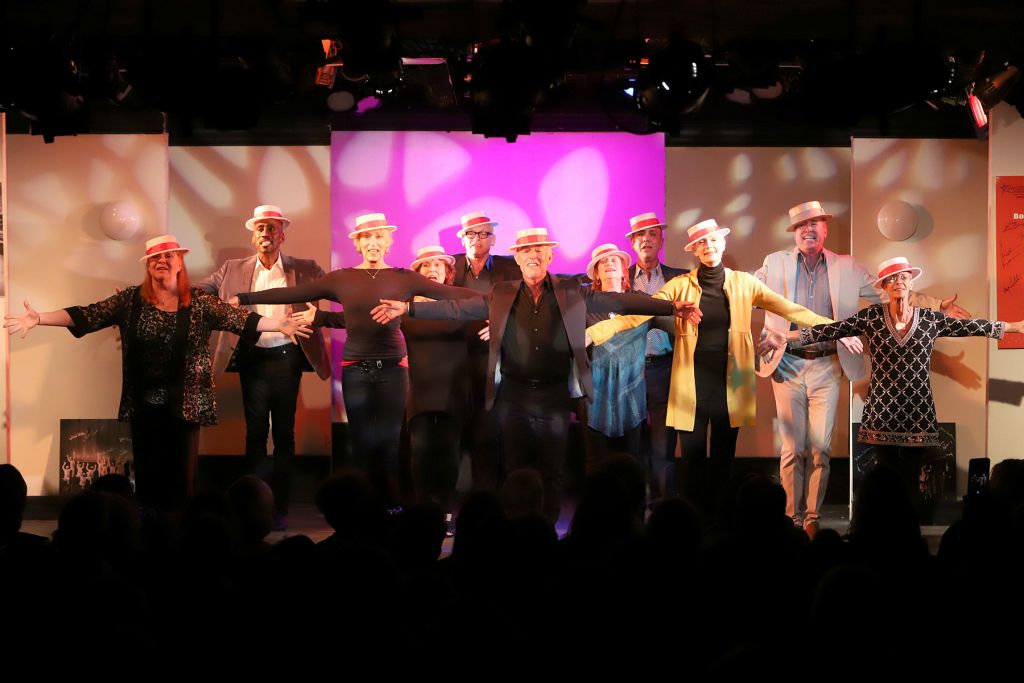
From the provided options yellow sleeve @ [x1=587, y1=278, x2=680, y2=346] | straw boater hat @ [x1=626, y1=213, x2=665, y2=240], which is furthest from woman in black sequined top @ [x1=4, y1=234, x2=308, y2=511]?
straw boater hat @ [x1=626, y1=213, x2=665, y2=240]

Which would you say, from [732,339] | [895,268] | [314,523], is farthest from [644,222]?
[314,523]

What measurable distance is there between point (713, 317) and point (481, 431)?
1528mm

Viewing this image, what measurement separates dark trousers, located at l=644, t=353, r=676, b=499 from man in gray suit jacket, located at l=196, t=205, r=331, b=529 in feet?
6.77

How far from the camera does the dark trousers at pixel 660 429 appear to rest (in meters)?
6.27

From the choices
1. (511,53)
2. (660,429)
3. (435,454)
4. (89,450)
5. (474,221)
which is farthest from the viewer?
(89,450)

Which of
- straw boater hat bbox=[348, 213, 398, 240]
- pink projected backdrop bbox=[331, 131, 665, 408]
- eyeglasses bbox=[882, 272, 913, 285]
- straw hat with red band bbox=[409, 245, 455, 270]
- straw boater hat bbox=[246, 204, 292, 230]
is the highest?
pink projected backdrop bbox=[331, 131, 665, 408]

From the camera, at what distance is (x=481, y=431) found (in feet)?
21.3

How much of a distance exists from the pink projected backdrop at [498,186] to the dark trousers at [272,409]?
2.45ft

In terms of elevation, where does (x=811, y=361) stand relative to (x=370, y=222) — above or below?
below

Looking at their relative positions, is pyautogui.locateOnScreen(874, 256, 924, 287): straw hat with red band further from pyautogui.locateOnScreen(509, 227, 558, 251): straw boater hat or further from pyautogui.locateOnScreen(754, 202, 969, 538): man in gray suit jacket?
pyautogui.locateOnScreen(509, 227, 558, 251): straw boater hat

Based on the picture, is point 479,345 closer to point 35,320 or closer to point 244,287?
point 244,287

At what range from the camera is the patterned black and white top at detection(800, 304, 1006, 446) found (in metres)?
5.88

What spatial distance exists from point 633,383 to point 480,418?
974 millimetres

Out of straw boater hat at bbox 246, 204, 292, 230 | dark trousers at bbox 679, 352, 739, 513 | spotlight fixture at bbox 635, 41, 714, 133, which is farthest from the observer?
straw boater hat at bbox 246, 204, 292, 230
